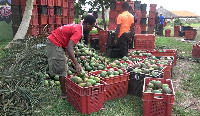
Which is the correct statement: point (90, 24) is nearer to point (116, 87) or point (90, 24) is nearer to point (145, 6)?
point (116, 87)

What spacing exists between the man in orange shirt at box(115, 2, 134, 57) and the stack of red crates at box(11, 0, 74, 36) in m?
2.70

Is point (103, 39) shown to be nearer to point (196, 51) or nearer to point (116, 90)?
point (196, 51)

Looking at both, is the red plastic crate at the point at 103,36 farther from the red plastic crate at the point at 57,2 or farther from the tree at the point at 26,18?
the tree at the point at 26,18

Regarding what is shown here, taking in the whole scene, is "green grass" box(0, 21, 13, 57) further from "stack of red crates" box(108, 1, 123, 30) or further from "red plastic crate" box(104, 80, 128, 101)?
"red plastic crate" box(104, 80, 128, 101)

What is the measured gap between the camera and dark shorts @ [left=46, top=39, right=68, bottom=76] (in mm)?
3871

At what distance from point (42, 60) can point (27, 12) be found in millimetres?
3152

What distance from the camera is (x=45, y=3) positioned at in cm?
865

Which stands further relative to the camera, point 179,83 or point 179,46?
point 179,46

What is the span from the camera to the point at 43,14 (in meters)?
8.70

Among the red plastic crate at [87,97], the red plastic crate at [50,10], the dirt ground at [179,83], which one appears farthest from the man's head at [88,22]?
the red plastic crate at [50,10]

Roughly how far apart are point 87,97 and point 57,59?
0.98 meters

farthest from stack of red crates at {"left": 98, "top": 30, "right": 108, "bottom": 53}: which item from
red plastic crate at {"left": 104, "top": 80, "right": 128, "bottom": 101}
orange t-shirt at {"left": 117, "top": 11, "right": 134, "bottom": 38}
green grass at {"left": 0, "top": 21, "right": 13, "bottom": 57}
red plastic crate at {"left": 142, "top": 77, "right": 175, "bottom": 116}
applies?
green grass at {"left": 0, "top": 21, "right": 13, "bottom": 57}

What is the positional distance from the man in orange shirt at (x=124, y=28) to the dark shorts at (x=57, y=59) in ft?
11.4

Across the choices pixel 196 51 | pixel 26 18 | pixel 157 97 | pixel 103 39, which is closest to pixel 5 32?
pixel 26 18
